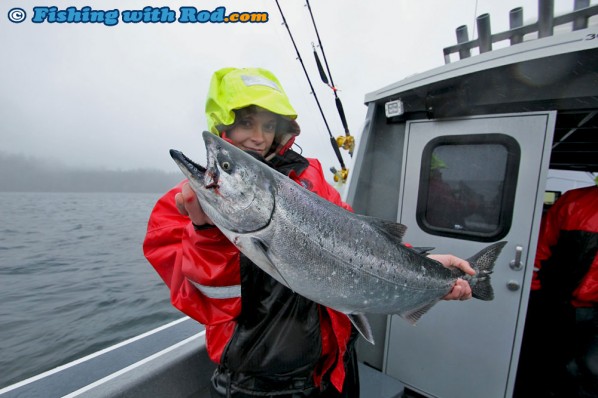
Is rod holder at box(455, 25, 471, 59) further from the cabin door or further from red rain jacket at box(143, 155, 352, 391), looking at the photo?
red rain jacket at box(143, 155, 352, 391)

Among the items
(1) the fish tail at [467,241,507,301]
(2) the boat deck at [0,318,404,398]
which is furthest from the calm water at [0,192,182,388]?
(1) the fish tail at [467,241,507,301]

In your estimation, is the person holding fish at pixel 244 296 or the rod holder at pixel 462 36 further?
the rod holder at pixel 462 36

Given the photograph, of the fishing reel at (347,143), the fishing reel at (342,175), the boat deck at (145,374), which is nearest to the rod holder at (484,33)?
the fishing reel at (347,143)

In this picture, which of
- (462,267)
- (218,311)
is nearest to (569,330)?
(462,267)

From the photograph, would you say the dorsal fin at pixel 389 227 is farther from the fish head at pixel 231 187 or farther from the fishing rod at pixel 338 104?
the fishing rod at pixel 338 104

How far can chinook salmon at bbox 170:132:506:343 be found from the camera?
1.38 meters

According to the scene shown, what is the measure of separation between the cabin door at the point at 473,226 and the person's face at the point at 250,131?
86.7 inches

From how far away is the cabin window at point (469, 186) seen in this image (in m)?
2.90

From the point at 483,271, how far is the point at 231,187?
6.84 ft

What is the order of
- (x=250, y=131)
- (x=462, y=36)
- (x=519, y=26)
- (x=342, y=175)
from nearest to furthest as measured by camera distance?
(x=250, y=131) < (x=519, y=26) < (x=462, y=36) < (x=342, y=175)

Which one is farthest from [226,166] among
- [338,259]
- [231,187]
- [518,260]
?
[518,260]

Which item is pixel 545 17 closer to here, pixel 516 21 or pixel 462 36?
pixel 516 21

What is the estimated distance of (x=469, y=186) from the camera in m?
3.15

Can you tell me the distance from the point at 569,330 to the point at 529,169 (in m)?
2.03
